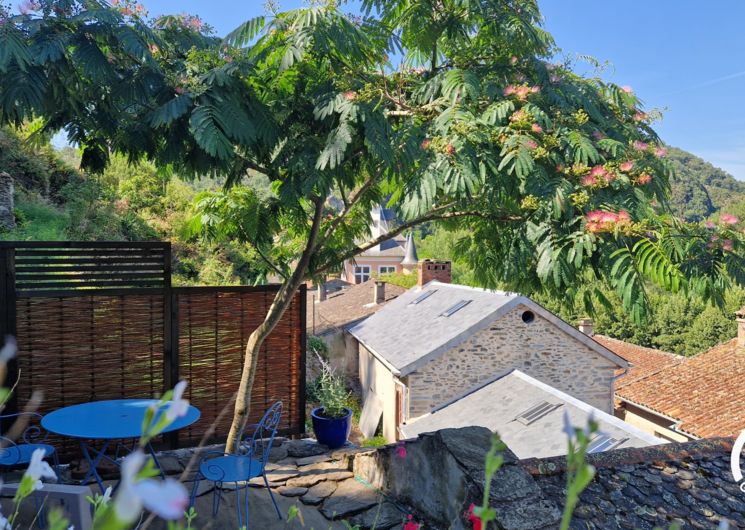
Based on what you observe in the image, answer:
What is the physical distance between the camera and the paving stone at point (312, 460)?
6.32m

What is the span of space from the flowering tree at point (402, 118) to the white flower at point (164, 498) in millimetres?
3774

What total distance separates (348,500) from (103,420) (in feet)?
7.33

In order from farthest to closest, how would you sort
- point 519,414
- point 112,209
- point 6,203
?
point 112,209 → point 6,203 → point 519,414

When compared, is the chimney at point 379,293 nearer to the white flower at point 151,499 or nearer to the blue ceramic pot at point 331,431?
the blue ceramic pot at point 331,431

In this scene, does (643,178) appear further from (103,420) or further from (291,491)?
(103,420)

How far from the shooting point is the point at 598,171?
4340mm

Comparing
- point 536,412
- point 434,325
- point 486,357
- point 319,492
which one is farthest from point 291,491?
point 434,325

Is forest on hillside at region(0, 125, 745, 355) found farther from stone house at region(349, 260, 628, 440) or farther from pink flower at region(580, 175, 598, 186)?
pink flower at region(580, 175, 598, 186)

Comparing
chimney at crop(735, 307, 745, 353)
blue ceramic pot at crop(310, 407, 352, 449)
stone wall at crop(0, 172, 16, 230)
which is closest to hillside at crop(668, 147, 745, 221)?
chimney at crop(735, 307, 745, 353)

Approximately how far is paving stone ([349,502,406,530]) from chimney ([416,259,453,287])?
17356mm

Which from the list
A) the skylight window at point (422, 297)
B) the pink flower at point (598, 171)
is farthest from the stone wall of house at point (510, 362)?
the pink flower at point (598, 171)

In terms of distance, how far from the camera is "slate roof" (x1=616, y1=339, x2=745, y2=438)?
14.5m

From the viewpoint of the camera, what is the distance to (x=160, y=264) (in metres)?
6.46

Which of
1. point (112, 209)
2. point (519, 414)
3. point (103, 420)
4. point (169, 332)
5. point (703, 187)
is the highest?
point (703, 187)
